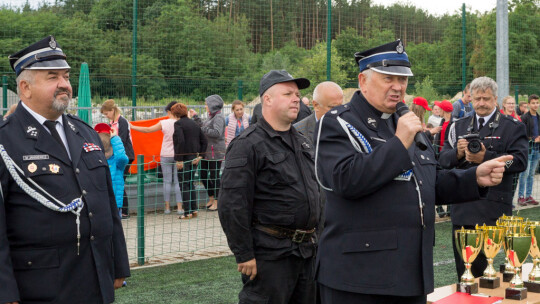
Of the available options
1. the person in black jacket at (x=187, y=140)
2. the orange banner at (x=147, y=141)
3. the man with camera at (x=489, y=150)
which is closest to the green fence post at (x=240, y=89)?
the orange banner at (x=147, y=141)

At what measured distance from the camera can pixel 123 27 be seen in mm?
11648

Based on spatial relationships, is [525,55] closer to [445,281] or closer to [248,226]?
[445,281]

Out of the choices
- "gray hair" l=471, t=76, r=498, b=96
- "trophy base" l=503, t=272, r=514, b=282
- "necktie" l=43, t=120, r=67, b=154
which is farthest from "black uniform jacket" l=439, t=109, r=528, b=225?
"necktie" l=43, t=120, r=67, b=154

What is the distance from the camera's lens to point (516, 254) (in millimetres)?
4309

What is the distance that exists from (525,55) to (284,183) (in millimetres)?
14925

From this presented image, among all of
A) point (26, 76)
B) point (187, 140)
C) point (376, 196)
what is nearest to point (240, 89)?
point (187, 140)

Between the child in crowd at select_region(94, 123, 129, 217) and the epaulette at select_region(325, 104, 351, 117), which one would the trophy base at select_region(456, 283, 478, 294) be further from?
the child in crowd at select_region(94, 123, 129, 217)

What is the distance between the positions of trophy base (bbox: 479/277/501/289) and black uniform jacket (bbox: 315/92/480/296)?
4.36ft

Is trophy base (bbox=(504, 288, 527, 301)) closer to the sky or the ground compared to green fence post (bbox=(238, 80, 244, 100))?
closer to the ground

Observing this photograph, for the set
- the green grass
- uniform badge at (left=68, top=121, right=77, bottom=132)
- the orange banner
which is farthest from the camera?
the orange banner

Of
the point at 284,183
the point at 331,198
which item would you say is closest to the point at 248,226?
the point at 284,183

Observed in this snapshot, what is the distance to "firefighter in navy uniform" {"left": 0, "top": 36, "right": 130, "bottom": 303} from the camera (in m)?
3.29

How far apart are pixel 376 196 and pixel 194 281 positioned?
4.40 metres

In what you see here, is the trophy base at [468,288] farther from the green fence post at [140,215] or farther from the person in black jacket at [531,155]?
the person in black jacket at [531,155]
